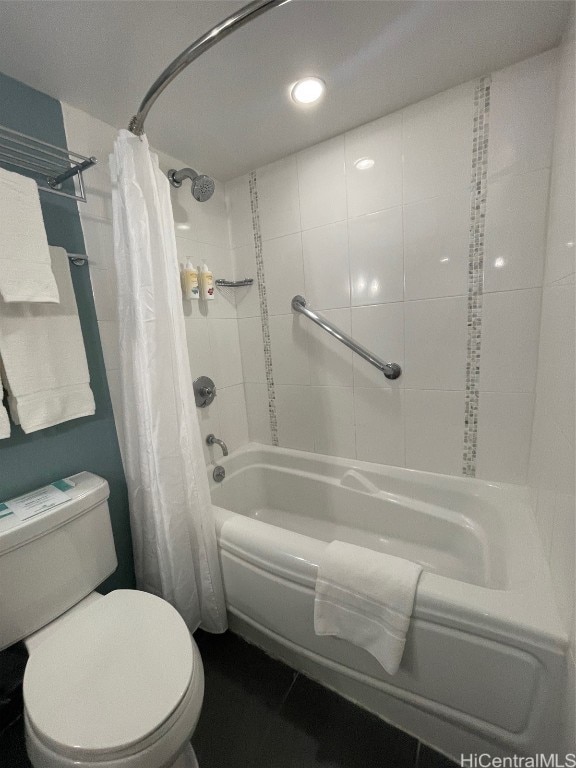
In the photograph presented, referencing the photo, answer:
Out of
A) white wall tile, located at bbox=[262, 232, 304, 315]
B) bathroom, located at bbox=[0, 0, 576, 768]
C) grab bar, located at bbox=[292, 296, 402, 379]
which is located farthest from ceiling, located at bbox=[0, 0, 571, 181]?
grab bar, located at bbox=[292, 296, 402, 379]

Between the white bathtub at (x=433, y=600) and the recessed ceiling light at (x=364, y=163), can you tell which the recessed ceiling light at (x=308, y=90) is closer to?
the recessed ceiling light at (x=364, y=163)

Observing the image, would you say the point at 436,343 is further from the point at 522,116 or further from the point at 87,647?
the point at 87,647

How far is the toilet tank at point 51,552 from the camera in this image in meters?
0.87

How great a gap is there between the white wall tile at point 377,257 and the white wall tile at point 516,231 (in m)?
0.33

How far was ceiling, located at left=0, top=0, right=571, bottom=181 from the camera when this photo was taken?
0.84 meters

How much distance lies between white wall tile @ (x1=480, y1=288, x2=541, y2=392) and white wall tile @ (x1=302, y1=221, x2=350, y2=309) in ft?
2.01

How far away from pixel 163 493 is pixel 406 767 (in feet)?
3.57

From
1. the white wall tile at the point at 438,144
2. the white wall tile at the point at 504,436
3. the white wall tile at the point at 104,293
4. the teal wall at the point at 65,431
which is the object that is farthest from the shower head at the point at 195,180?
A: the white wall tile at the point at 504,436

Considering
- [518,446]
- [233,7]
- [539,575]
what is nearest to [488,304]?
[518,446]

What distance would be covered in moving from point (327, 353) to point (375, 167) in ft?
2.79

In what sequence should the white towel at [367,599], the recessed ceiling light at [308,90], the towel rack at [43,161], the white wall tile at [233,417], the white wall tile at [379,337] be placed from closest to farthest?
the white towel at [367,599], the towel rack at [43,161], the recessed ceiling light at [308,90], the white wall tile at [379,337], the white wall tile at [233,417]

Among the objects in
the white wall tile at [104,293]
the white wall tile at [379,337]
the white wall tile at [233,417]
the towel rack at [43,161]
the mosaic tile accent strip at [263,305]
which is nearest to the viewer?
the towel rack at [43,161]

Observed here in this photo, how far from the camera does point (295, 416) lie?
1.82m

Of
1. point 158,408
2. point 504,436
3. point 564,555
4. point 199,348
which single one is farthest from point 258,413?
point 564,555
